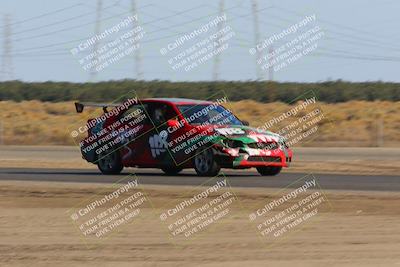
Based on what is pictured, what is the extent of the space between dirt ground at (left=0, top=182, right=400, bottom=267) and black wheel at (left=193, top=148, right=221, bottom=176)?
14.1 feet

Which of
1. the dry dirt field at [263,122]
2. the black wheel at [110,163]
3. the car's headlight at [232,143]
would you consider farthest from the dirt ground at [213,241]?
the dry dirt field at [263,122]

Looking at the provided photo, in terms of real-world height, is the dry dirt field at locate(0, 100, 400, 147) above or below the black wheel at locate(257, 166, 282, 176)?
below

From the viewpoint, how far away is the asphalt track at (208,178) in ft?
61.7

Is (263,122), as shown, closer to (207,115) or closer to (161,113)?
(161,113)

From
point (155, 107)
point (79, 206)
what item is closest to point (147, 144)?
point (155, 107)

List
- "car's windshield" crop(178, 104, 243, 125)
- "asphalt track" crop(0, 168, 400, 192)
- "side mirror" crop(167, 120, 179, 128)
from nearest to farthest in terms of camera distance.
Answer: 1. "asphalt track" crop(0, 168, 400, 192)
2. "side mirror" crop(167, 120, 179, 128)
3. "car's windshield" crop(178, 104, 243, 125)

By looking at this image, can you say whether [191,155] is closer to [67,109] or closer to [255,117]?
[255,117]

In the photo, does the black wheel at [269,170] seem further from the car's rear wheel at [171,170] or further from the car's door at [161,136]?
the car's door at [161,136]

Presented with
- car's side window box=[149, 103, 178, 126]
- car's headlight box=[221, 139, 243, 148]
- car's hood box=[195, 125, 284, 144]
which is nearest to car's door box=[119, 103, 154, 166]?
car's side window box=[149, 103, 178, 126]

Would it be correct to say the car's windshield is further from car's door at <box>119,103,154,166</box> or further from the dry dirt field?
the dry dirt field

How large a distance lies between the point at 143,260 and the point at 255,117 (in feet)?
152

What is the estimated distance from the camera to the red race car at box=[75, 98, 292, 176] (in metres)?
20.1

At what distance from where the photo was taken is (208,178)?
2003cm

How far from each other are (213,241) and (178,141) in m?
8.92
